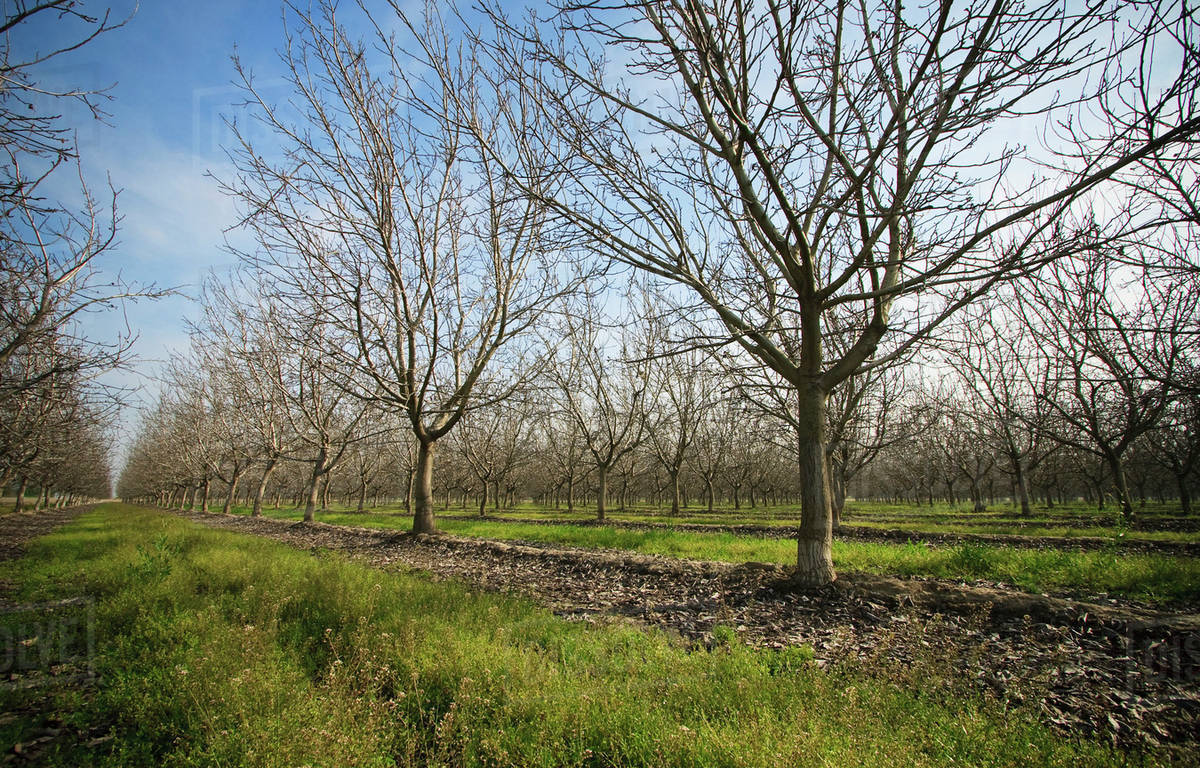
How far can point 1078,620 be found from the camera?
532 cm

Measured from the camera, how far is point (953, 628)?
17.6ft

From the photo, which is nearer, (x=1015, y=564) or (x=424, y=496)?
(x=1015, y=564)

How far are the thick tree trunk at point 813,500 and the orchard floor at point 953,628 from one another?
284 mm

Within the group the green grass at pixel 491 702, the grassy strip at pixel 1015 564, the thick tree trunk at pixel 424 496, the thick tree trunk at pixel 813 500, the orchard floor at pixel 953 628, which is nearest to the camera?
the green grass at pixel 491 702

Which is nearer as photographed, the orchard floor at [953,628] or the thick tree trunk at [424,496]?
the orchard floor at [953,628]

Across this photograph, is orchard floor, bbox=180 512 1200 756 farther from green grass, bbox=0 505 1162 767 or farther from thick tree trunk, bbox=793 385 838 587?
green grass, bbox=0 505 1162 767

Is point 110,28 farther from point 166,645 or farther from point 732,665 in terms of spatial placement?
point 732,665

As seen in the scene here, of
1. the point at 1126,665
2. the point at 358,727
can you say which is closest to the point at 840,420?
the point at 1126,665

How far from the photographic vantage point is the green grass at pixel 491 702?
286 cm

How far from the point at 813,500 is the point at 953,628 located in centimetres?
218

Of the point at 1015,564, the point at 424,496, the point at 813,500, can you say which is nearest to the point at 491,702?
the point at 813,500

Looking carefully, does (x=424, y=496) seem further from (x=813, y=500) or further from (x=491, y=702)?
(x=491, y=702)

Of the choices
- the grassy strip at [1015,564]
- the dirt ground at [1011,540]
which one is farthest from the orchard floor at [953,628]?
the dirt ground at [1011,540]

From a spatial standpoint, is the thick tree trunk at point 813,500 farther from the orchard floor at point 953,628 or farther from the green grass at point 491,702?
the green grass at point 491,702
